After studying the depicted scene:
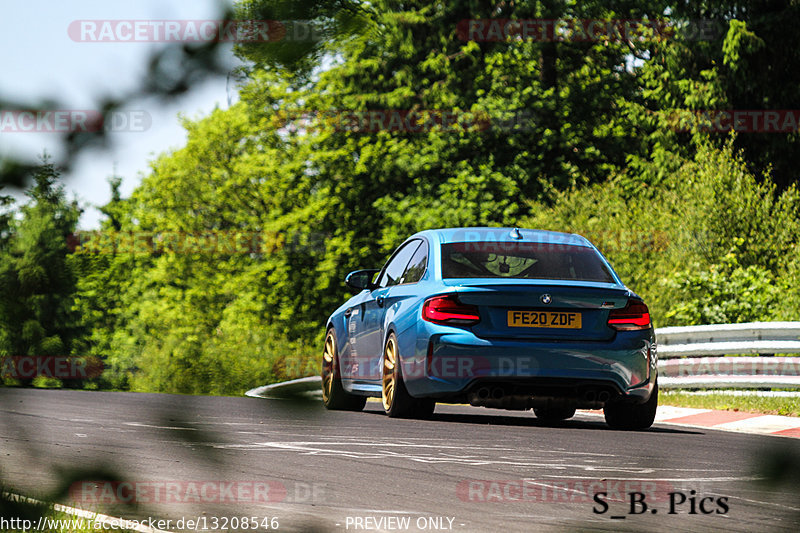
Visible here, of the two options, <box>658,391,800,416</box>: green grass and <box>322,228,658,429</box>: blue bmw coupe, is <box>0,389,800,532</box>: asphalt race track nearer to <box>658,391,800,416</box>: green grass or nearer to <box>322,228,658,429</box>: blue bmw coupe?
<box>322,228,658,429</box>: blue bmw coupe

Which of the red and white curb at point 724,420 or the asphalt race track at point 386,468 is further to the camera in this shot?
the red and white curb at point 724,420

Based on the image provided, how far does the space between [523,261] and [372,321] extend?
1501mm

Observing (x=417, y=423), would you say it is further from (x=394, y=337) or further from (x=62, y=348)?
(x=62, y=348)

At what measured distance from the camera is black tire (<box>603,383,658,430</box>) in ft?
33.3

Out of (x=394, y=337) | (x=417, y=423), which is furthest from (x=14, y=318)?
(x=417, y=423)

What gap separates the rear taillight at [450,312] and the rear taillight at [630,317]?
1018 millimetres

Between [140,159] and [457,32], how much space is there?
106 ft

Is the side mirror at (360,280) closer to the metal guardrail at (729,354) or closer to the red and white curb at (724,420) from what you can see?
the red and white curb at (724,420)

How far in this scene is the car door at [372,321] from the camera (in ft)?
34.2

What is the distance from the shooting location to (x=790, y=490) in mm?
1809

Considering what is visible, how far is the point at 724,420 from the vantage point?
40.3ft
